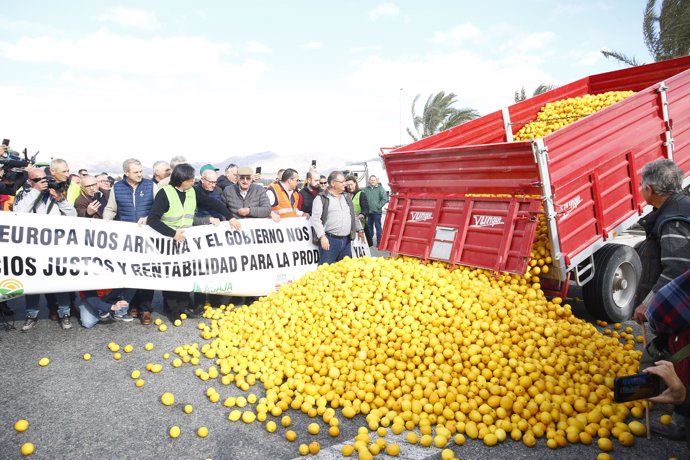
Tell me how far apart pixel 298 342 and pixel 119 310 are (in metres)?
3.26

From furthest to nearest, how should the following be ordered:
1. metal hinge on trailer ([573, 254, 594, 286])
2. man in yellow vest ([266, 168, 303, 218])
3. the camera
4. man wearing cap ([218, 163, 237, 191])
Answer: man wearing cap ([218, 163, 237, 191])
man in yellow vest ([266, 168, 303, 218])
the camera
metal hinge on trailer ([573, 254, 594, 286])

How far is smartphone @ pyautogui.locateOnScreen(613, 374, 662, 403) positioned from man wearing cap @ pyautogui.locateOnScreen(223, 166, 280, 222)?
640 centimetres

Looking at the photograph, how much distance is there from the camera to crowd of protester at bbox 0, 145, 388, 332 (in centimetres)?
655

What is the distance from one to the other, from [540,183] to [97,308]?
20.6 feet

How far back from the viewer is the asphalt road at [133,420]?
11.8 feet

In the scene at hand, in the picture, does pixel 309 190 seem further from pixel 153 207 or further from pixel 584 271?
pixel 584 271

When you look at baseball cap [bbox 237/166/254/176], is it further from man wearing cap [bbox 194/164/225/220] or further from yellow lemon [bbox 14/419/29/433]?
yellow lemon [bbox 14/419/29/433]

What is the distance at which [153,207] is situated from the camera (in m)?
6.63

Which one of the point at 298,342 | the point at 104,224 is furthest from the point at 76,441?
the point at 104,224

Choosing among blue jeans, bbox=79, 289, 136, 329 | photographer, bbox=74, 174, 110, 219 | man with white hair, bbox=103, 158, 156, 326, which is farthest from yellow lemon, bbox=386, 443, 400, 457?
photographer, bbox=74, 174, 110, 219

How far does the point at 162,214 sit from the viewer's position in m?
6.68

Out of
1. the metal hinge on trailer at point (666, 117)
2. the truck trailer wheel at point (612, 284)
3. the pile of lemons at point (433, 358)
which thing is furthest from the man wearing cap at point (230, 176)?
the metal hinge on trailer at point (666, 117)

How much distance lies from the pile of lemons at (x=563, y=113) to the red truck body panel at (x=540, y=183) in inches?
51.2

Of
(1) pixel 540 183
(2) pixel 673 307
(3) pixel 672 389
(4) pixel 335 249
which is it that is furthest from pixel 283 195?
(3) pixel 672 389
